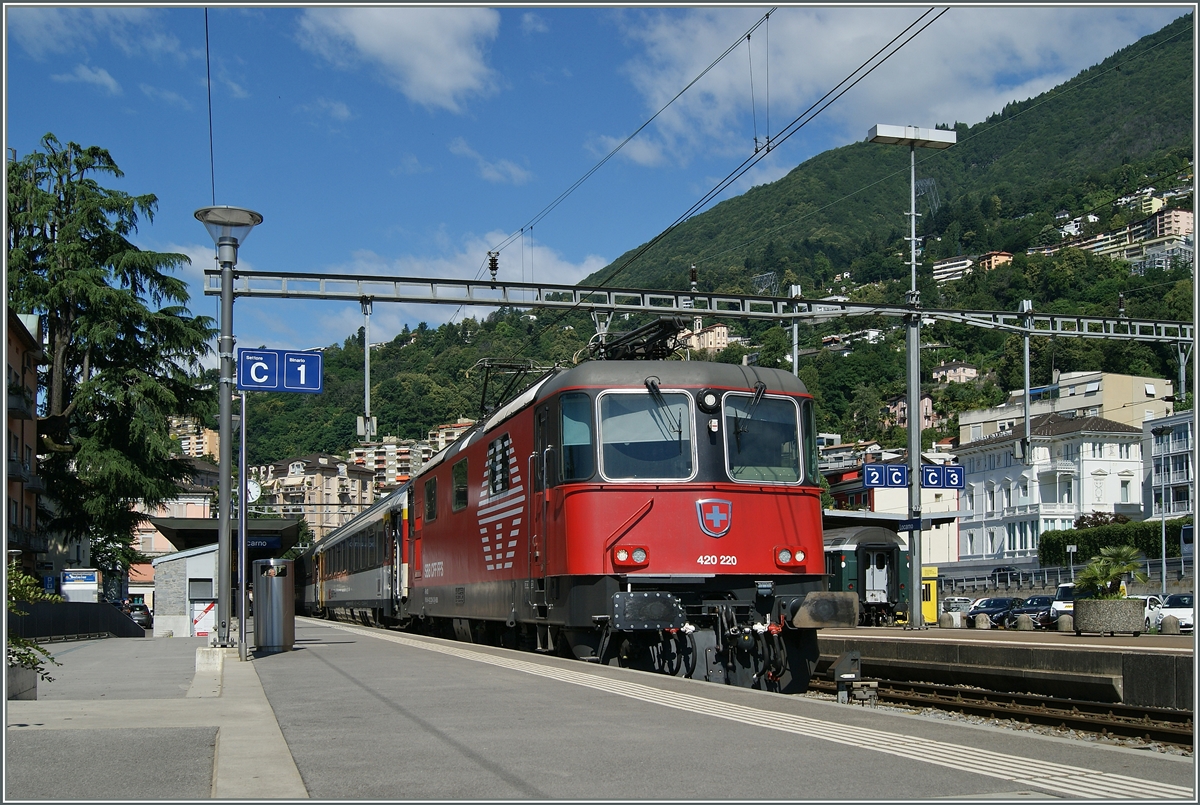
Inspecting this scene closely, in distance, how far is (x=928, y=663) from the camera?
54.2ft

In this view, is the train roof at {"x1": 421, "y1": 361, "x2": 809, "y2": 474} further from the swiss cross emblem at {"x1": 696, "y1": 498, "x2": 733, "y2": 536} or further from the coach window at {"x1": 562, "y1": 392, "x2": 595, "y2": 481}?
the swiss cross emblem at {"x1": 696, "y1": 498, "x2": 733, "y2": 536}

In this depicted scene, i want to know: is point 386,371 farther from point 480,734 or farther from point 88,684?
point 480,734

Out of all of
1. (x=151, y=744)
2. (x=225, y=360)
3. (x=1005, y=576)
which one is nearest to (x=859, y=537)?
(x=225, y=360)

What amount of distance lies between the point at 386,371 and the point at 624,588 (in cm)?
4742

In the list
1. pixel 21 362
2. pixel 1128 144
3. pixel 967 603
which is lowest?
pixel 967 603

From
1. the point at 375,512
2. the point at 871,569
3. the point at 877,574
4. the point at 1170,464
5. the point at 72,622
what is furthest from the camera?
the point at 1170,464

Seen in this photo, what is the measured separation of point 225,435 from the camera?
15.1 meters

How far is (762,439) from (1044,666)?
4.33 metres

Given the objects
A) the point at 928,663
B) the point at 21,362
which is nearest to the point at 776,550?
the point at 928,663

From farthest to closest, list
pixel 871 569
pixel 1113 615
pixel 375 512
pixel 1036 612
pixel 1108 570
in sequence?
1. pixel 1036 612
2. pixel 871 569
3. pixel 375 512
4. pixel 1108 570
5. pixel 1113 615

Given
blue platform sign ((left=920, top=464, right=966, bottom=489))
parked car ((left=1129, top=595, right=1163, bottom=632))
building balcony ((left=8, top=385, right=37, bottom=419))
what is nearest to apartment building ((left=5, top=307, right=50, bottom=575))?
building balcony ((left=8, top=385, right=37, bottom=419))

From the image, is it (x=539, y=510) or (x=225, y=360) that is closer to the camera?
(x=539, y=510)

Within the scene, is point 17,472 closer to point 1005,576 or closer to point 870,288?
point 1005,576

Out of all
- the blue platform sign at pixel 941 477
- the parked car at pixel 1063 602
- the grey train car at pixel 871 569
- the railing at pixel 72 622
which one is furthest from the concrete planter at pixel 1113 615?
the railing at pixel 72 622
